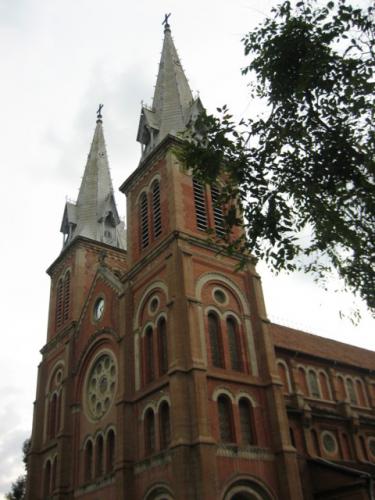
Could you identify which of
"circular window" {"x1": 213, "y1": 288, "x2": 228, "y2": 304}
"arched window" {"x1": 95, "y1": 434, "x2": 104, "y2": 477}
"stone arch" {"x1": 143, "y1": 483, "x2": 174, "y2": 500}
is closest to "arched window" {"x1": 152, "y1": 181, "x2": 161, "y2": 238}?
"circular window" {"x1": 213, "y1": 288, "x2": 228, "y2": 304}

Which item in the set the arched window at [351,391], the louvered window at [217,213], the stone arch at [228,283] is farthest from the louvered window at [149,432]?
the arched window at [351,391]

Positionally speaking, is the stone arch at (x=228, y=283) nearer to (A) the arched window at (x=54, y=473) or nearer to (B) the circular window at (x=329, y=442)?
(B) the circular window at (x=329, y=442)

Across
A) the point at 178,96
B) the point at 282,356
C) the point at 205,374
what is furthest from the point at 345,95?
the point at 178,96

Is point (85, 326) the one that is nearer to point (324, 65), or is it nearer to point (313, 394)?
point (313, 394)

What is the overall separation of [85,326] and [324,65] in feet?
79.9

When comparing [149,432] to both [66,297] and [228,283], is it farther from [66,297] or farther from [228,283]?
[66,297]

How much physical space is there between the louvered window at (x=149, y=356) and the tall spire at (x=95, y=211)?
583 inches

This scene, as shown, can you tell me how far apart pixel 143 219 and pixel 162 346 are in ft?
28.3

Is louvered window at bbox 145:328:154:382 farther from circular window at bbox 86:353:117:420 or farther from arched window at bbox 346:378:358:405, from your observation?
arched window at bbox 346:378:358:405

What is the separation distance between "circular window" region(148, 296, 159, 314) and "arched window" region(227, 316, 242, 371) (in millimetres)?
3573

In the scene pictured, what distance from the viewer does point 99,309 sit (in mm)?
31703

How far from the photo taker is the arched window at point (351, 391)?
1312 inches

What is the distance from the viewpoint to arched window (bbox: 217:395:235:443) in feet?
70.9

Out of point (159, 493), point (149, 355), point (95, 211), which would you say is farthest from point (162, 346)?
point (95, 211)
